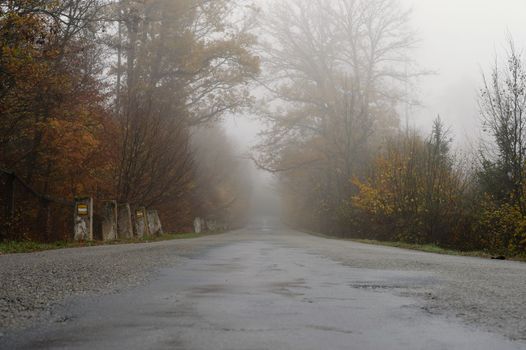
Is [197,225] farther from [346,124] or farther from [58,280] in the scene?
[58,280]

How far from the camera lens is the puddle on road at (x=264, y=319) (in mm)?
3596

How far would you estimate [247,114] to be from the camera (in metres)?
34.4

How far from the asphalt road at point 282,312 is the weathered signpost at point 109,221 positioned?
1091 centimetres

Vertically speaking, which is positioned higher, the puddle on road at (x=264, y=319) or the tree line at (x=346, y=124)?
the tree line at (x=346, y=124)

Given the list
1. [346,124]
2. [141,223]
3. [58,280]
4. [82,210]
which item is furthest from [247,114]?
[58,280]

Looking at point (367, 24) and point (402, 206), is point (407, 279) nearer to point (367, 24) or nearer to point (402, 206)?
point (402, 206)

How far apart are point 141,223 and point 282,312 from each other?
1889cm

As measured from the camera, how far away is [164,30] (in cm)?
2978

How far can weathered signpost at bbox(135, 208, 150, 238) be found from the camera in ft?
73.9

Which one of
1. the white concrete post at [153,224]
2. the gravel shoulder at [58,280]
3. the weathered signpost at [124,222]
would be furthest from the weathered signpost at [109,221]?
the gravel shoulder at [58,280]

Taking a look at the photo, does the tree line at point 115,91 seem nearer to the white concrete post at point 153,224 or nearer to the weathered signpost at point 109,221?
the white concrete post at point 153,224

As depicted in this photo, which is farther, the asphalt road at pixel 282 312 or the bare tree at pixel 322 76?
the bare tree at pixel 322 76

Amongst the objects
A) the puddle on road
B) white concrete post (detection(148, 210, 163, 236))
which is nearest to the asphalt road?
the puddle on road

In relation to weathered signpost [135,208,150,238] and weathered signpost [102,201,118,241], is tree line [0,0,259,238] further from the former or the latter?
weathered signpost [102,201,118,241]
